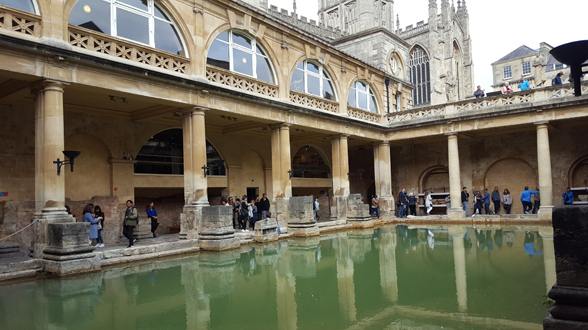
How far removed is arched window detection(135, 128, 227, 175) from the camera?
55.2 ft

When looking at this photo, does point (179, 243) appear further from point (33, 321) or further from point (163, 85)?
point (33, 321)

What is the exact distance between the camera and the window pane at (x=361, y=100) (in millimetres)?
23000

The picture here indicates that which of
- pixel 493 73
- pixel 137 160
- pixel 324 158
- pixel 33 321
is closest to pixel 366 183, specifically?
pixel 324 158

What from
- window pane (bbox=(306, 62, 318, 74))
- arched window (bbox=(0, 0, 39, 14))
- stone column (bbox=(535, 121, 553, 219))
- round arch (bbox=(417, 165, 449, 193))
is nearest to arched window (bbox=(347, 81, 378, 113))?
window pane (bbox=(306, 62, 318, 74))

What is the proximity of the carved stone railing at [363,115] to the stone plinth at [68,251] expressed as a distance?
592 inches

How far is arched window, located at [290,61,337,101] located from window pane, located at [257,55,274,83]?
145 centimetres

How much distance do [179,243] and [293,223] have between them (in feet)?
16.6

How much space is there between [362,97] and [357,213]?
7.34m

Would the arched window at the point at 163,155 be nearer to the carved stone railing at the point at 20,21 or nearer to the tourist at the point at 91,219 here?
the tourist at the point at 91,219

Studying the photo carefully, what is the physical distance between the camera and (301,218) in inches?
619

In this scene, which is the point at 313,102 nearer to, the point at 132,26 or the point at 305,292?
the point at 132,26

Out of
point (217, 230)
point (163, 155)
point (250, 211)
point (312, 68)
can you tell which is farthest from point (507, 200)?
point (163, 155)

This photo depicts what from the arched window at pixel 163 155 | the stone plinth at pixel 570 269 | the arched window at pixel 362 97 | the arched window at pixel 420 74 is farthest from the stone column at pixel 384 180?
the arched window at pixel 420 74

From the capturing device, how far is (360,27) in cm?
3042
